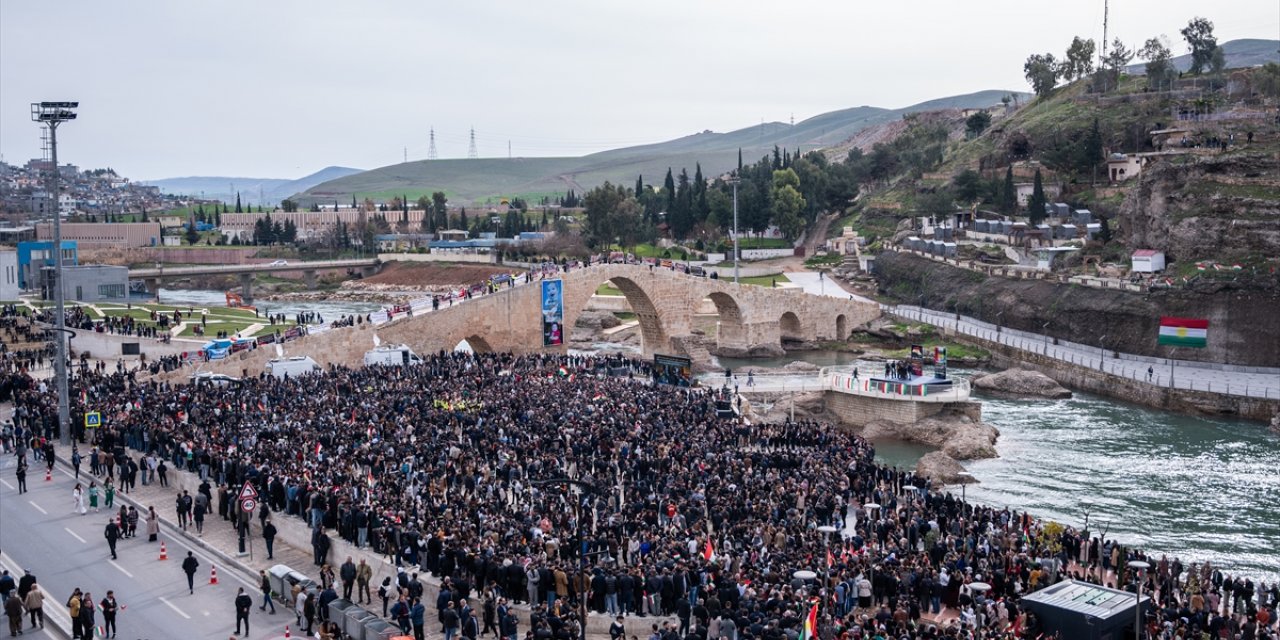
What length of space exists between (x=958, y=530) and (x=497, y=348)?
28130 mm

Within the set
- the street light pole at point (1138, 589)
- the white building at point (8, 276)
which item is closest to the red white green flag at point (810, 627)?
the street light pole at point (1138, 589)

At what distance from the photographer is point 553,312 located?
51.5m

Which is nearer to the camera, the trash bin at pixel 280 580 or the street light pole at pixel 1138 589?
the street light pole at pixel 1138 589

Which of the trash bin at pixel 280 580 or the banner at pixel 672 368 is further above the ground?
the banner at pixel 672 368

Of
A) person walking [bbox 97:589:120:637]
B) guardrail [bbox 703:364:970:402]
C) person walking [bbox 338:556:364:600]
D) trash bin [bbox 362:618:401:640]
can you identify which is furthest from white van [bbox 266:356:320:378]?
trash bin [bbox 362:618:401:640]

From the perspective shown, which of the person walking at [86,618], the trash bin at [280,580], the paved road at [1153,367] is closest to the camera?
the person walking at [86,618]

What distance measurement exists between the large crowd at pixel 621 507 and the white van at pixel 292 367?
10.1 feet

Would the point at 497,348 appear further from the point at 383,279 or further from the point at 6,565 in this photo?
the point at 383,279

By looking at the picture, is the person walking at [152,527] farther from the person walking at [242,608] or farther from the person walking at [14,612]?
the person walking at [242,608]

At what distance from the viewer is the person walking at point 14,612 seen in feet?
62.3

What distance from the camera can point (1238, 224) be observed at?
189ft

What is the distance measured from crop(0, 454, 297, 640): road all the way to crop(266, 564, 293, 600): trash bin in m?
0.35

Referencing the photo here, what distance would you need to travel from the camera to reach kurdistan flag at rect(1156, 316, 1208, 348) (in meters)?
53.6

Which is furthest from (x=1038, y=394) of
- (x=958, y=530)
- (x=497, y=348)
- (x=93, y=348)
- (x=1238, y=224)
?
(x=93, y=348)
